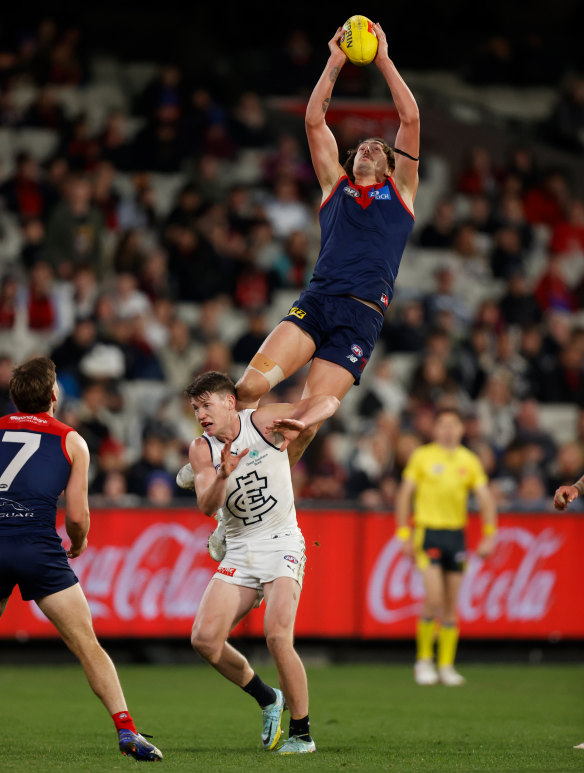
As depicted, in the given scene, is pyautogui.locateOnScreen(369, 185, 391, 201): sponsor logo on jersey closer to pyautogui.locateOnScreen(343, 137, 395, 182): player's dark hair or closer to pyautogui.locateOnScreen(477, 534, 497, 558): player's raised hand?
pyautogui.locateOnScreen(343, 137, 395, 182): player's dark hair

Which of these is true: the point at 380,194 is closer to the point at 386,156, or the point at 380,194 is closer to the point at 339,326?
the point at 386,156

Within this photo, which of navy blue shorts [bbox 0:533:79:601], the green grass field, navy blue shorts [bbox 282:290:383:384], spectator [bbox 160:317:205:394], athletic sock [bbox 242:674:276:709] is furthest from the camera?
spectator [bbox 160:317:205:394]

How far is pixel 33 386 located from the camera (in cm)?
712

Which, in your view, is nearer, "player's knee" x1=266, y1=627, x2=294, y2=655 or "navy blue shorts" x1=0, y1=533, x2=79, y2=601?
"navy blue shorts" x1=0, y1=533, x2=79, y2=601

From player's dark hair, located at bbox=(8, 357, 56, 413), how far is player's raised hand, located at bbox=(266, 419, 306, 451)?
1.35 meters

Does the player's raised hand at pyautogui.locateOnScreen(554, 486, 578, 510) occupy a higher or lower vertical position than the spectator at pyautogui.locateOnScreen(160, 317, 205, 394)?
lower

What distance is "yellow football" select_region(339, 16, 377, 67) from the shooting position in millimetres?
8328

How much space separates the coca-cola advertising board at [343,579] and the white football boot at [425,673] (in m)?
1.30

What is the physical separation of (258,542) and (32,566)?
62.4 inches

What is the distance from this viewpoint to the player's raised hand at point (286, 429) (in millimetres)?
7586

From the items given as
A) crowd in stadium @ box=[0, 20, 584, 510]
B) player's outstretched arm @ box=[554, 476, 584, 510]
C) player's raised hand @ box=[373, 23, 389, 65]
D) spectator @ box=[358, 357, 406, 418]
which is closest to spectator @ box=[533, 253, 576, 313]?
crowd in stadium @ box=[0, 20, 584, 510]

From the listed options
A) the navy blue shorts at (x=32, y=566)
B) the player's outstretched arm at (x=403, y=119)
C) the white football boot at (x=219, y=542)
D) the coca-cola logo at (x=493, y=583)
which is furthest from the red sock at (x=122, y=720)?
the coca-cola logo at (x=493, y=583)

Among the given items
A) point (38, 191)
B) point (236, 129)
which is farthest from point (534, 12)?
point (38, 191)

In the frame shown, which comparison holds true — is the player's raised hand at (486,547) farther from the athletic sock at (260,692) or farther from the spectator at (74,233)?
the spectator at (74,233)
